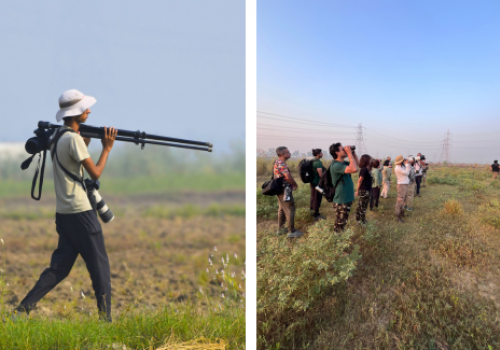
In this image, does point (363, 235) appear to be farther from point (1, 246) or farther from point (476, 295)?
point (1, 246)

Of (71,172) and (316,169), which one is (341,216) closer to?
(316,169)

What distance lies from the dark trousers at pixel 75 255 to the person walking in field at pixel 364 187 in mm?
2381

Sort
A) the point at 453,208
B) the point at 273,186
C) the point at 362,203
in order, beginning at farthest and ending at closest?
the point at 273,186
the point at 362,203
the point at 453,208

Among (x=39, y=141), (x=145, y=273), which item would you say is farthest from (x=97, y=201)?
(x=145, y=273)

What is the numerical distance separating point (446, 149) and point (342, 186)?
1.01 meters

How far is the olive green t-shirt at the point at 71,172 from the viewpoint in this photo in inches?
82.4

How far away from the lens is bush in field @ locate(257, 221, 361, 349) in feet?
8.48

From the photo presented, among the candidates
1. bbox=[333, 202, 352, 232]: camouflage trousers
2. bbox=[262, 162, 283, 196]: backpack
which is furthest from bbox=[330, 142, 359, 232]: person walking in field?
bbox=[262, 162, 283, 196]: backpack

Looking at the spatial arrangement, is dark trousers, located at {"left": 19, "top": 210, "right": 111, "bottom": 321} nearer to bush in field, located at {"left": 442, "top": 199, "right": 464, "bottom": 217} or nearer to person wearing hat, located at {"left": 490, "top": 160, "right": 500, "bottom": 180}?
bush in field, located at {"left": 442, "top": 199, "right": 464, "bottom": 217}

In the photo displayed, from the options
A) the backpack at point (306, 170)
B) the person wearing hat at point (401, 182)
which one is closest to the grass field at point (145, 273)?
the backpack at point (306, 170)

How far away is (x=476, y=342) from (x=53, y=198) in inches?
139

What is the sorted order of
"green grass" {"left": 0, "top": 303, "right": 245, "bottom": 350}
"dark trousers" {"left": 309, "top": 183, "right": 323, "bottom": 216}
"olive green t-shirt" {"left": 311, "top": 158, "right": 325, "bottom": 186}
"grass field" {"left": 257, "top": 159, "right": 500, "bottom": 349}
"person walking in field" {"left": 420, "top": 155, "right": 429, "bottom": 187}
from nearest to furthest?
"green grass" {"left": 0, "top": 303, "right": 245, "bottom": 350}, "grass field" {"left": 257, "top": 159, "right": 500, "bottom": 349}, "person walking in field" {"left": 420, "top": 155, "right": 429, "bottom": 187}, "olive green t-shirt" {"left": 311, "top": 158, "right": 325, "bottom": 186}, "dark trousers" {"left": 309, "top": 183, "right": 323, "bottom": 216}

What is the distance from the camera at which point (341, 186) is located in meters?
2.89

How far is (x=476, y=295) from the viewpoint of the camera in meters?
2.40
